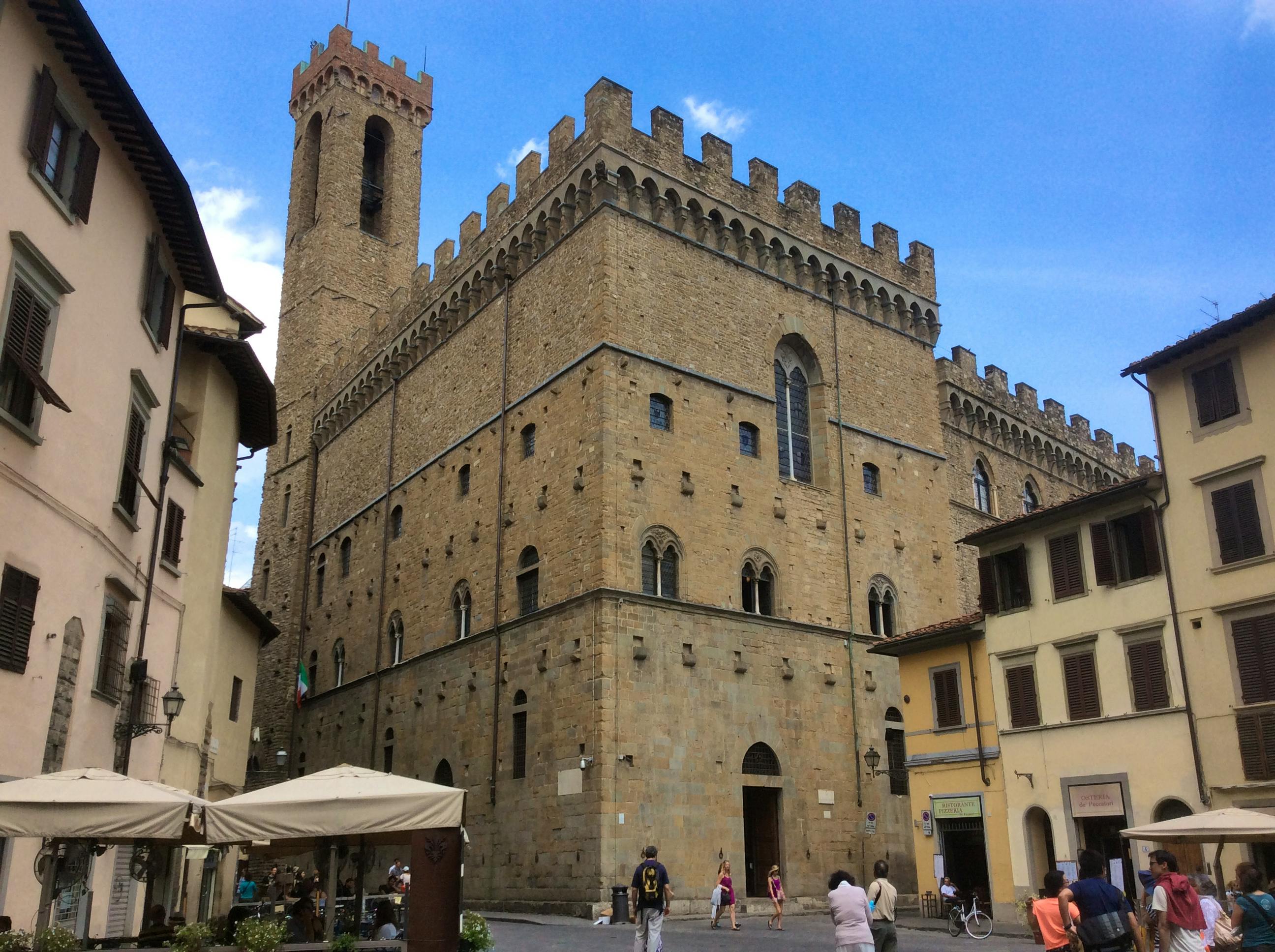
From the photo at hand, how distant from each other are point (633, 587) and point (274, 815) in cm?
1396

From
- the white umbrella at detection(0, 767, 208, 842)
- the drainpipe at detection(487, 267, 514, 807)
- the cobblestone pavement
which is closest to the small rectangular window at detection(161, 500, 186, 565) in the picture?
the white umbrella at detection(0, 767, 208, 842)

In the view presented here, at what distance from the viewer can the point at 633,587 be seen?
2377 centimetres

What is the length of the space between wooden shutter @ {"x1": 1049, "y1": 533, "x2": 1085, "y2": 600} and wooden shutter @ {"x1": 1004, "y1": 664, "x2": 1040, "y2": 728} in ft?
5.09

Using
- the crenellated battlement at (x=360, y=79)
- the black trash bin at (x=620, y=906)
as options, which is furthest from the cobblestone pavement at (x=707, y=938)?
the crenellated battlement at (x=360, y=79)

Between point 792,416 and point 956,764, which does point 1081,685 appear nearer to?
point 956,764

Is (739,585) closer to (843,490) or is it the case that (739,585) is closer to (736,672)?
(736,672)

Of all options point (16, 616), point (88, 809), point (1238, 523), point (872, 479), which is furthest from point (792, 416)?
point (88, 809)

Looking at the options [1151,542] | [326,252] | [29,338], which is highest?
[326,252]

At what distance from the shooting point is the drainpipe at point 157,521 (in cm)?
1583

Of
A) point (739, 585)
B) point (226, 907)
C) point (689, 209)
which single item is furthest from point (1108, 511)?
point (226, 907)

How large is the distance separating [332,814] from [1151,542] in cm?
1498

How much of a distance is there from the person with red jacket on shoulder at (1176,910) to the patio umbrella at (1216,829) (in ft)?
→ 11.4

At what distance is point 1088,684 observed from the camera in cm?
2016

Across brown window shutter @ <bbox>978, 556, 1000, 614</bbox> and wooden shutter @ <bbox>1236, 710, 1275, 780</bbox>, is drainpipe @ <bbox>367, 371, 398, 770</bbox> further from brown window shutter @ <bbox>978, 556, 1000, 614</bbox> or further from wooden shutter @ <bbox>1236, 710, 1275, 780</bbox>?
wooden shutter @ <bbox>1236, 710, 1275, 780</bbox>
